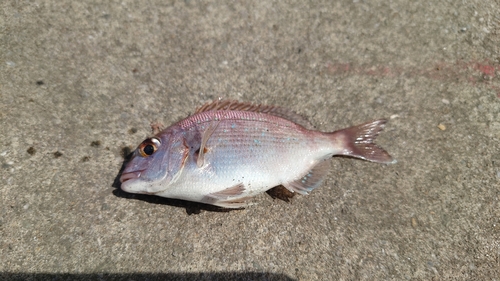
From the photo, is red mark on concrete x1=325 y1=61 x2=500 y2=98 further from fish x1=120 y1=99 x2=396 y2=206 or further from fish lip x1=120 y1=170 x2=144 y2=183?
fish lip x1=120 y1=170 x2=144 y2=183

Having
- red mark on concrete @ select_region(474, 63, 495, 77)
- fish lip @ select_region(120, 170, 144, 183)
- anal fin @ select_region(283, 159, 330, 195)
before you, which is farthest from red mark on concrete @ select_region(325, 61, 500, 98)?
fish lip @ select_region(120, 170, 144, 183)

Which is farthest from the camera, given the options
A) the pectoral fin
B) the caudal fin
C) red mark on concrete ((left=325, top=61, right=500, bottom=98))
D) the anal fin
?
red mark on concrete ((left=325, top=61, right=500, bottom=98))

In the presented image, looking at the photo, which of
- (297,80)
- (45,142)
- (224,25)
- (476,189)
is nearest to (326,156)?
(297,80)

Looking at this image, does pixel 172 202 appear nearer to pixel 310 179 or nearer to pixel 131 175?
pixel 131 175

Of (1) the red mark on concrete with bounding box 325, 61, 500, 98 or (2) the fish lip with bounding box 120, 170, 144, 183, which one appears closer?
(2) the fish lip with bounding box 120, 170, 144, 183

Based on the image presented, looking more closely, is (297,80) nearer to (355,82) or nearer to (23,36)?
(355,82)

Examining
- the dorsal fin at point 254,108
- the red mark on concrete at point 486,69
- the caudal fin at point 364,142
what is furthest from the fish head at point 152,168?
the red mark on concrete at point 486,69

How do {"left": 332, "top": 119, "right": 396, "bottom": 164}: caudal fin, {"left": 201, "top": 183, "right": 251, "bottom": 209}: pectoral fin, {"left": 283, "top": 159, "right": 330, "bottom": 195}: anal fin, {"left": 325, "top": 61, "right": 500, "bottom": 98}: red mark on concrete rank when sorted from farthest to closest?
{"left": 325, "top": 61, "right": 500, "bottom": 98}: red mark on concrete < {"left": 332, "top": 119, "right": 396, "bottom": 164}: caudal fin < {"left": 283, "top": 159, "right": 330, "bottom": 195}: anal fin < {"left": 201, "top": 183, "right": 251, "bottom": 209}: pectoral fin
